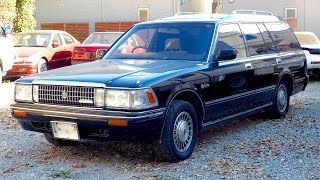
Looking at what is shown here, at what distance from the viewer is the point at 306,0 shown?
22.3m

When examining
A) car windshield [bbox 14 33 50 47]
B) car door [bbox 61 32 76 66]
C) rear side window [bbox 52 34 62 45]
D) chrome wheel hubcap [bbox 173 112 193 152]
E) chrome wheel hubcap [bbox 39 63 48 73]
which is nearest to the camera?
chrome wheel hubcap [bbox 173 112 193 152]

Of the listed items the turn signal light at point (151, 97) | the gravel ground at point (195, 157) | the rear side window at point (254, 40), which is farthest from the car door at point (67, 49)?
the turn signal light at point (151, 97)

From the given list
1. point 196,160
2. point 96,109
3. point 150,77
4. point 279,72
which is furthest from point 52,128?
point 279,72

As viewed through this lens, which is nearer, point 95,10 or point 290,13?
point 290,13

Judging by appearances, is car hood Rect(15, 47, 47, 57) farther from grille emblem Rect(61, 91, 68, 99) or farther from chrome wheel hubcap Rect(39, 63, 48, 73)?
grille emblem Rect(61, 91, 68, 99)

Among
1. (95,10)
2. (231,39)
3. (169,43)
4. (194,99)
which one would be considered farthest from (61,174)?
(95,10)

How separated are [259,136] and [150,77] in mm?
2255

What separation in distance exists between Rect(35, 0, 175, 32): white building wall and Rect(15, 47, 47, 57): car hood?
10139 mm

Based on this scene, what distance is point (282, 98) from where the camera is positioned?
8398mm

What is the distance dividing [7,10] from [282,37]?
13277 millimetres

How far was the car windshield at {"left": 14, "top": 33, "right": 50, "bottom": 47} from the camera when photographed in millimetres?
15031

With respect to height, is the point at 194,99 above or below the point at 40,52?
below

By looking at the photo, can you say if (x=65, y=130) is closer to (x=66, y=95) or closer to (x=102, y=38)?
(x=66, y=95)

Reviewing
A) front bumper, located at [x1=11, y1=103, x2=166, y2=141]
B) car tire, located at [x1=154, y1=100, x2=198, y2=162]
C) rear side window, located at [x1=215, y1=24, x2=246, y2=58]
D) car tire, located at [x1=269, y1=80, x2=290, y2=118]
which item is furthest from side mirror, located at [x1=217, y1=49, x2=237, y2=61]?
car tire, located at [x1=269, y1=80, x2=290, y2=118]
